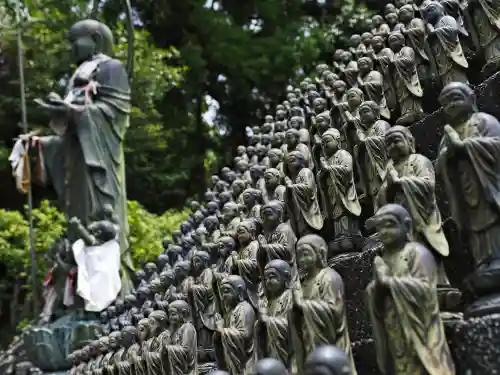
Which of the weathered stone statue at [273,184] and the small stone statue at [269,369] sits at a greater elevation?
the weathered stone statue at [273,184]

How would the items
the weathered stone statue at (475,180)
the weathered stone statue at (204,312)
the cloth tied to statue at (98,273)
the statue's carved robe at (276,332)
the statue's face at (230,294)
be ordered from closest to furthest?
1. the weathered stone statue at (475,180)
2. the statue's carved robe at (276,332)
3. the statue's face at (230,294)
4. the weathered stone statue at (204,312)
5. the cloth tied to statue at (98,273)

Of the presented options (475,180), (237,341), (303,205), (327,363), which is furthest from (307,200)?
(327,363)

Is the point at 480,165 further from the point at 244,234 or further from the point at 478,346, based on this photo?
the point at 244,234

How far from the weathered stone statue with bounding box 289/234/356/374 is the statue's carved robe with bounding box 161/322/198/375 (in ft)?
5.97

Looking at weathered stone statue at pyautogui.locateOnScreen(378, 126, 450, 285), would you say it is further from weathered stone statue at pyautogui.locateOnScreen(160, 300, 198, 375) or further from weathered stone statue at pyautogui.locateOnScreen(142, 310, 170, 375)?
weathered stone statue at pyautogui.locateOnScreen(142, 310, 170, 375)

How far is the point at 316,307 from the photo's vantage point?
4.87 meters

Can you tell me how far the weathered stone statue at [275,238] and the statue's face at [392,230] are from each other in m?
1.53

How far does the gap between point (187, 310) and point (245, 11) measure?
14.4m

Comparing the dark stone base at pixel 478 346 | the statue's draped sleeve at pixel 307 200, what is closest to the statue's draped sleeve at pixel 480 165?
the dark stone base at pixel 478 346

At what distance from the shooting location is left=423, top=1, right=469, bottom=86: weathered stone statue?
7.34 meters

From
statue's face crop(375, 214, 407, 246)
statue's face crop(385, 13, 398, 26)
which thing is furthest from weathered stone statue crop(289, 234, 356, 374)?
statue's face crop(385, 13, 398, 26)

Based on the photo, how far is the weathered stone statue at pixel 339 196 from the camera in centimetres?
705

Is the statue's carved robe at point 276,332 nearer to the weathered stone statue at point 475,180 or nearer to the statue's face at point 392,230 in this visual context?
the statue's face at point 392,230

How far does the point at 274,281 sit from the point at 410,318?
1301mm
